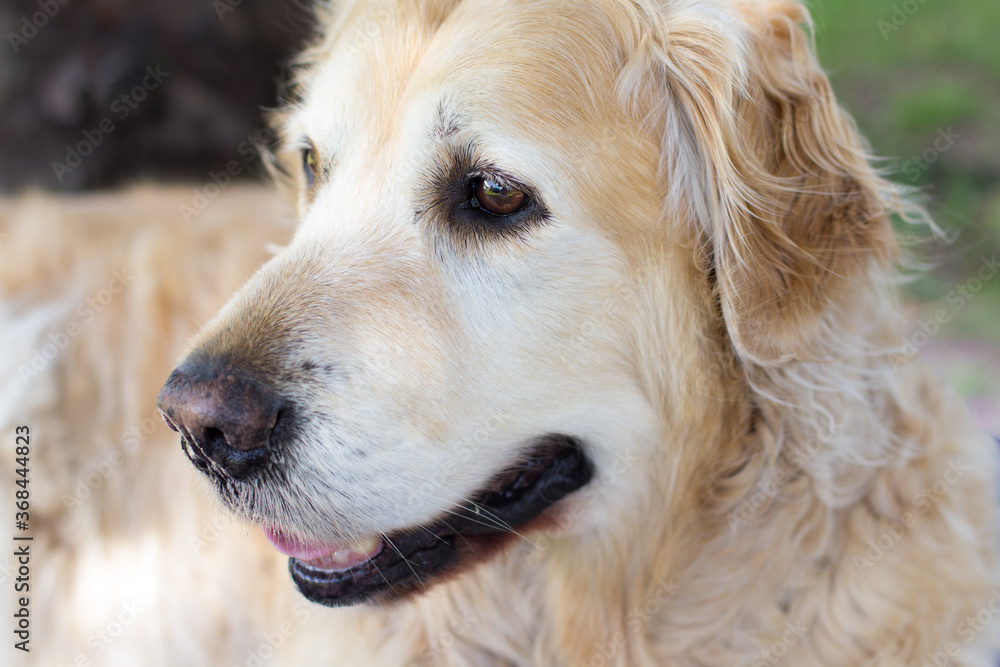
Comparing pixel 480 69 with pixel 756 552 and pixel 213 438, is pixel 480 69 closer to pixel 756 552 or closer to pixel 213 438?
pixel 213 438

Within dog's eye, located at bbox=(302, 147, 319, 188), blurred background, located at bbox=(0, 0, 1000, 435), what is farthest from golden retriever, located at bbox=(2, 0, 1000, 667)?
blurred background, located at bbox=(0, 0, 1000, 435)

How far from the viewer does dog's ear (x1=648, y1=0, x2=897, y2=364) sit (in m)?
2.01

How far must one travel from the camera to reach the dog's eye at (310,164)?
2.48 meters

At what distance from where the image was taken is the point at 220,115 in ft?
17.4

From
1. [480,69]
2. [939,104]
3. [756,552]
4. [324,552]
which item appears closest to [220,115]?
[480,69]

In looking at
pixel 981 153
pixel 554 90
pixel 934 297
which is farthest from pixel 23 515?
pixel 981 153

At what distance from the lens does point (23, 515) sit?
2.95 metres

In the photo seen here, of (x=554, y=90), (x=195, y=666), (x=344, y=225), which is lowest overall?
(x=195, y=666)

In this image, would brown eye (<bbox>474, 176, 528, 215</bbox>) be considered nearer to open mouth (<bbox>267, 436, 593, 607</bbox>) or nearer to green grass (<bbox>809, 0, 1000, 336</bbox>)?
open mouth (<bbox>267, 436, 593, 607</bbox>)

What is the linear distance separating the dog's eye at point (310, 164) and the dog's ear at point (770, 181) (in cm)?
108

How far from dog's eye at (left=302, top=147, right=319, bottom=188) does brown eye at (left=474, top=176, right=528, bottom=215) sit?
2.34ft

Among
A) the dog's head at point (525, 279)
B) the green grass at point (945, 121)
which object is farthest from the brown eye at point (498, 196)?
the green grass at point (945, 121)

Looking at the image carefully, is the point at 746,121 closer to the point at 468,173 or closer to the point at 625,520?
the point at 468,173

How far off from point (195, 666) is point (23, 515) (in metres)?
0.84
